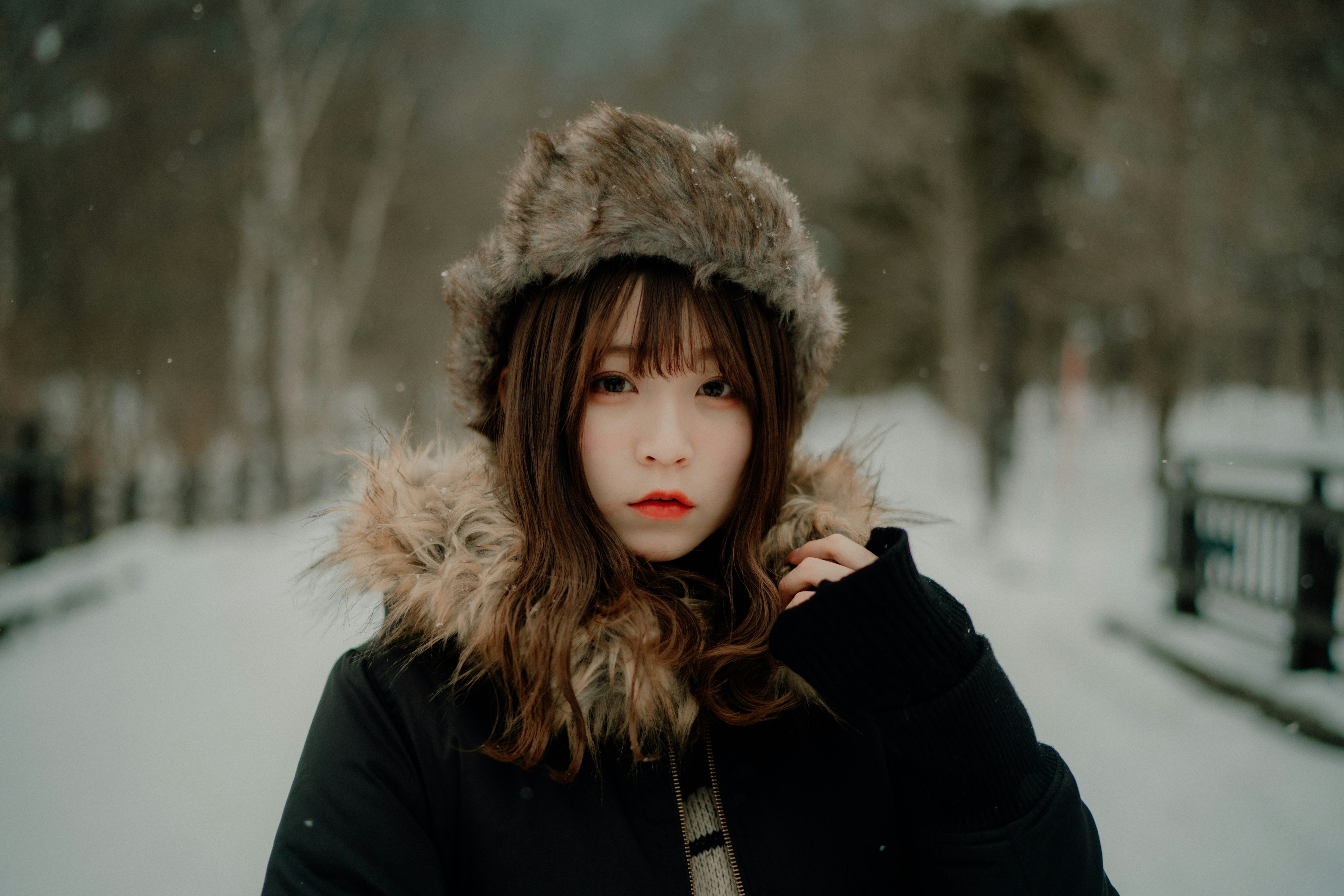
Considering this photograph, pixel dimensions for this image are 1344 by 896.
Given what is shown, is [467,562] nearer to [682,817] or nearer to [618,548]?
[618,548]

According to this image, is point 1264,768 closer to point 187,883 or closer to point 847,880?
point 847,880

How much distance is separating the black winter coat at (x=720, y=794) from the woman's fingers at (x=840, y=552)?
3 centimetres

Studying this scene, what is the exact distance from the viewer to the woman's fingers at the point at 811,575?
1140 millimetres

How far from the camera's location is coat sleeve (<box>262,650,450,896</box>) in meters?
0.99

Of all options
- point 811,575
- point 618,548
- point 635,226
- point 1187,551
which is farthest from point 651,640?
point 1187,551

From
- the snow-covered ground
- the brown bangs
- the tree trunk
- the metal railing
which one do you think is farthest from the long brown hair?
the tree trunk

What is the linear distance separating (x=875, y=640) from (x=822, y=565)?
0.48 feet

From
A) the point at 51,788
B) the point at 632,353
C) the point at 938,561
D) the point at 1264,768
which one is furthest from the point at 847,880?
the point at 938,561

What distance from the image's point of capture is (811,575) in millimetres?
1146

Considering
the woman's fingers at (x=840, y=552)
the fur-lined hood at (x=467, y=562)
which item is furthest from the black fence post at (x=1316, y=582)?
the woman's fingers at (x=840, y=552)

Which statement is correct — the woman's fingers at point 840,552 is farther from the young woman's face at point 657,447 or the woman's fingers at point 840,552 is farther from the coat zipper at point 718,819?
the coat zipper at point 718,819

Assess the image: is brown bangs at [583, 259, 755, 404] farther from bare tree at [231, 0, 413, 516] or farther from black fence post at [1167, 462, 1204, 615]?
bare tree at [231, 0, 413, 516]

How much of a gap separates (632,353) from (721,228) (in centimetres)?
28

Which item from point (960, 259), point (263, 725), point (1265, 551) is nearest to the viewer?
point (263, 725)
